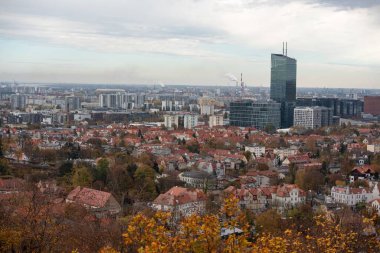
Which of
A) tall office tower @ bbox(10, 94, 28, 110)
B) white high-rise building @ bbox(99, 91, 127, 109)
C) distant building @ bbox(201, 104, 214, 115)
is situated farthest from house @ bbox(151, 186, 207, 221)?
white high-rise building @ bbox(99, 91, 127, 109)

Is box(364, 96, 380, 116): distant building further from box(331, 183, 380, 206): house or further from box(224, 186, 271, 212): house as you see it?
box(224, 186, 271, 212): house

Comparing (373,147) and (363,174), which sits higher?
(373,147)

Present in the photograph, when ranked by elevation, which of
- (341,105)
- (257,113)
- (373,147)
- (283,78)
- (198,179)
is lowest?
(198,179)

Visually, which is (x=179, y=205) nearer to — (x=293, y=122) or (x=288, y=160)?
(x=288, y=160)

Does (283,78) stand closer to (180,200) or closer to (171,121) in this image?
(171,121)

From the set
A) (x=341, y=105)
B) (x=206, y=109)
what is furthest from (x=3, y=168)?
(x=341, y=105)

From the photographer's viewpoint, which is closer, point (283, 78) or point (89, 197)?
point (89, 197)

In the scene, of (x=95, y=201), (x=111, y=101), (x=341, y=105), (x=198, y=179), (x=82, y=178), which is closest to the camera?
(x=95, y=201)

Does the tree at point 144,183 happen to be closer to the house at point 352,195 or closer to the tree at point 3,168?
the tree at point 3,168

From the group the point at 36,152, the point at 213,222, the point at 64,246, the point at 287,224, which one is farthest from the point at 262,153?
the point at 213,222
